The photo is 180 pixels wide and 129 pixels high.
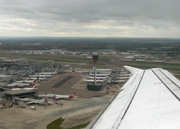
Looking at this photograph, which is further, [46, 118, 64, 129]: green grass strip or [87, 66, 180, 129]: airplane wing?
Result: [46, 118, 64, 129]: green grass strip

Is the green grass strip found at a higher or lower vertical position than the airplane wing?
lower

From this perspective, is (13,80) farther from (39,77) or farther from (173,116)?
(173,116)

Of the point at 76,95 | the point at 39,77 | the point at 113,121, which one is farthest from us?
the point at 39,77

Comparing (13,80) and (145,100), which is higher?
(145,100)

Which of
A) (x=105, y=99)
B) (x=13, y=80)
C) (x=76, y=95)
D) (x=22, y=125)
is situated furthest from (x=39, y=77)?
(x=22, y=125)

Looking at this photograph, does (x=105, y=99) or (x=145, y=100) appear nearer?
(x=145, y=100)

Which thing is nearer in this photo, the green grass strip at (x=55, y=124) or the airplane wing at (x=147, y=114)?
the airplane wing at (x=147, y=114)

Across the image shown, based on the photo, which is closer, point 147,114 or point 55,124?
point 147,114

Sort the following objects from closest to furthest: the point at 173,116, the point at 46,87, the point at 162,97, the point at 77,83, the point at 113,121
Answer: the point at 173,116, the point at 113,121, the point at 162,97, the point at 46,87, the point at 77,83

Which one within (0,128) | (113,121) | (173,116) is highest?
(173,116)

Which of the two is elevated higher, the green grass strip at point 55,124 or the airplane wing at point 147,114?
the airplane wing at point 147,114

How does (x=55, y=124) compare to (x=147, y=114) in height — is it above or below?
below
